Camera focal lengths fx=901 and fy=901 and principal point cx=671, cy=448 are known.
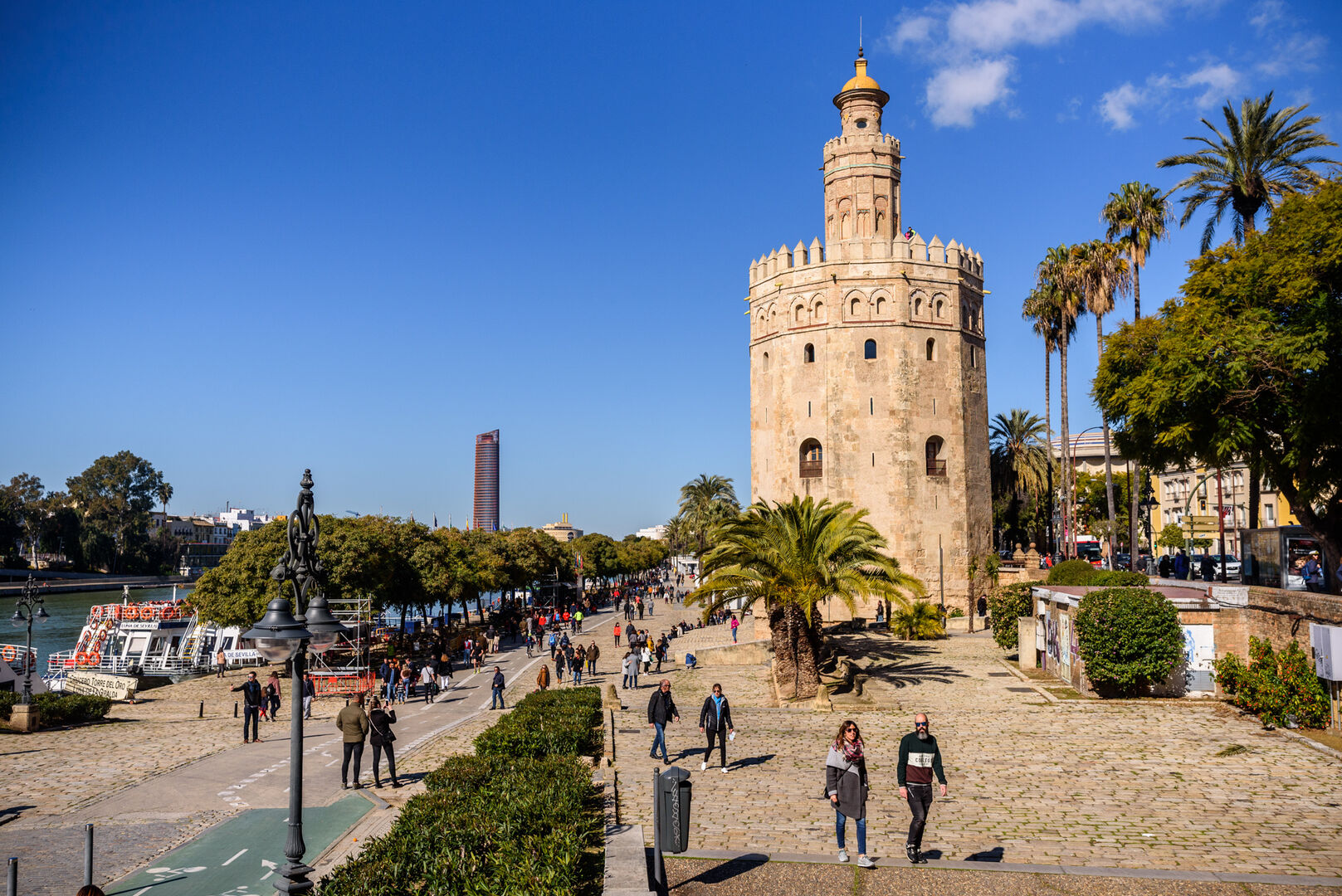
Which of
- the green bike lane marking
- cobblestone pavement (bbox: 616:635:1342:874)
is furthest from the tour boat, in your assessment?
the green bike lane marking

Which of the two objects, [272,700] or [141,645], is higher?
[272,700]

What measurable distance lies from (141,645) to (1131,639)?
38.6m

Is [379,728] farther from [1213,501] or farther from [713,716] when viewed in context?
[1213,501]

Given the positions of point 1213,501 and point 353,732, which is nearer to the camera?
point 353,732

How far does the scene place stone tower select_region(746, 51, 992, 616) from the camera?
3791 centimetres

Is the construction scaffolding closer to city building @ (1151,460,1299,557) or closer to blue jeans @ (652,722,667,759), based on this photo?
blue jeans @ (652,722,667,759)

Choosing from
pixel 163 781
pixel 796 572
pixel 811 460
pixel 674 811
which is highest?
pixel 811 460

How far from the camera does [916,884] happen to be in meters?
8.34

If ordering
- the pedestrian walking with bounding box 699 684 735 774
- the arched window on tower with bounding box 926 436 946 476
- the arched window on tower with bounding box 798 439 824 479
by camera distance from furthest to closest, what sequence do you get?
the arched window on tower with bounding box 798 439 824 479 < the arched window on tower with bounding box 926 436 946 476 < the pedestrian walking with bounding box 699 684 735 774

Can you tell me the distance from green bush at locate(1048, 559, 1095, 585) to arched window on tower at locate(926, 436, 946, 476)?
1076 centimetres

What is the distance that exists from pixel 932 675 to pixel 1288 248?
13.2 metres

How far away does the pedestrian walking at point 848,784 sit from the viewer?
8.48 metres

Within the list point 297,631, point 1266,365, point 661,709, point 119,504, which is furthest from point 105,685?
point 119,504

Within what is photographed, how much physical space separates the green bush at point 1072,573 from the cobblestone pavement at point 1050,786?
720cm
